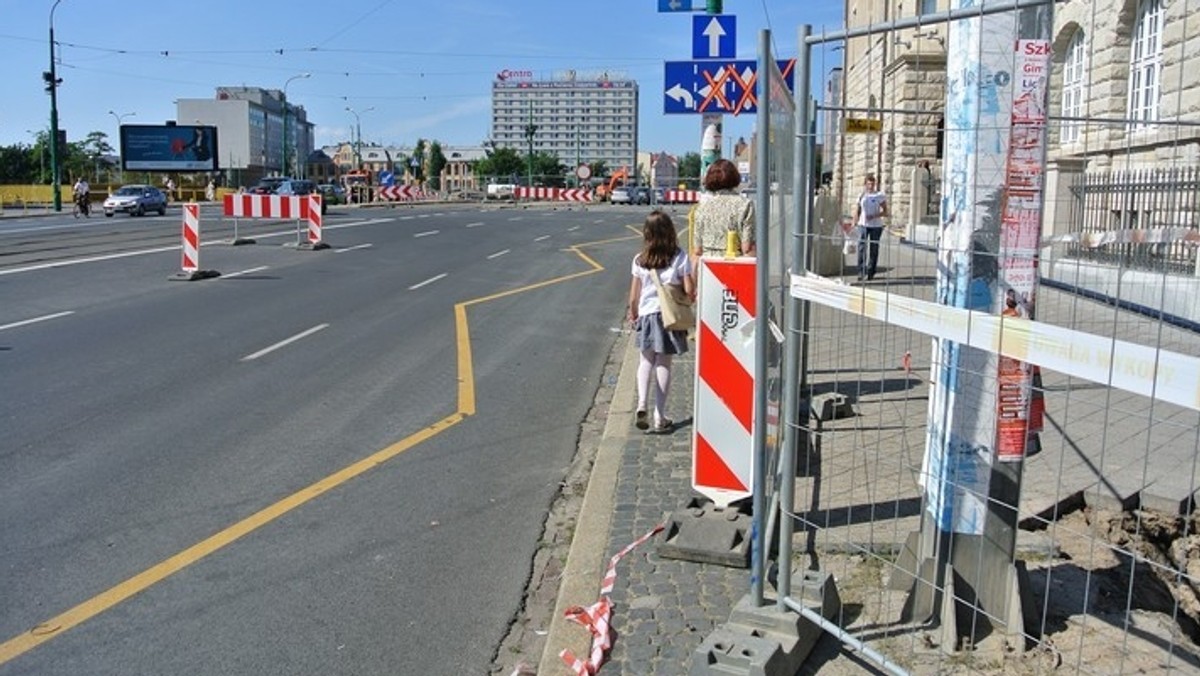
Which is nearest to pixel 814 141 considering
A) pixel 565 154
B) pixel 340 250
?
pixel 340 250

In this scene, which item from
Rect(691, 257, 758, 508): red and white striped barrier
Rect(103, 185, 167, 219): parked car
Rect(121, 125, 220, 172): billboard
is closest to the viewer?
Rect(691, 257, 758, 508): red and white striped barrier

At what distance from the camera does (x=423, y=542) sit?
18.2 ft

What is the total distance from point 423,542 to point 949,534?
9.17 ft

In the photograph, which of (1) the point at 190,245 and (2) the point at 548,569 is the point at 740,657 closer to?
(2) the point at 548,569

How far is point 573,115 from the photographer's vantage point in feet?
Result: 545

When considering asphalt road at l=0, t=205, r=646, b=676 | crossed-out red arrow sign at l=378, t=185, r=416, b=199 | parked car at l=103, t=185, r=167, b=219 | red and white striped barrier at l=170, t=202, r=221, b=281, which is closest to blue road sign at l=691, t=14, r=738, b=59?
asphalt road at l=0, t=205, r=646, b=676

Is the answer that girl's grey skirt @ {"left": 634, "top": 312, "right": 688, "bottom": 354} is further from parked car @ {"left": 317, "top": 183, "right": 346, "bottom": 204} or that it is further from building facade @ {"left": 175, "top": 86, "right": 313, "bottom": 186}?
building facade @ {"left": 175, "top": 86, "right": 313, "bottom": 186}

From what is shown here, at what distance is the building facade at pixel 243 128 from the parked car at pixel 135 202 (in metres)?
48.9

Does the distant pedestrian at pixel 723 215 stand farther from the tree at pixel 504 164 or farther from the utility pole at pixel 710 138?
the tree at pixel 504 164

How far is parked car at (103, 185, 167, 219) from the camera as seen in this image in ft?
154

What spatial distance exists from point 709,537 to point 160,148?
288 feet

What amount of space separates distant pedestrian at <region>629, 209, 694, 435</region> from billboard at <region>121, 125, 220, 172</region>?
84126 millimetres

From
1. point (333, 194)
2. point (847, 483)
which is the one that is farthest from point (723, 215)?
point (333, 194)

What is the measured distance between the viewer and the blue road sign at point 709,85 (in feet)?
43.0
